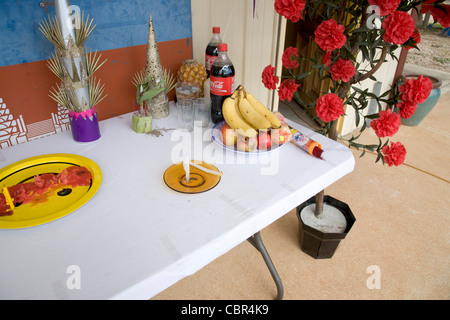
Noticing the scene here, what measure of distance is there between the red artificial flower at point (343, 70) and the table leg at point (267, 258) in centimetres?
66

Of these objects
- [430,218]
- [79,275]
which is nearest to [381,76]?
[430,218]

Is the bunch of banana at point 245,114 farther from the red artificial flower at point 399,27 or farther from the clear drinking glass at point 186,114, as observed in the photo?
the red artificial flower at point 399,27

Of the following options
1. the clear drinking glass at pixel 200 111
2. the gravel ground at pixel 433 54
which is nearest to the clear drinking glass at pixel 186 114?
the clear drinking glass at pixel 200 111

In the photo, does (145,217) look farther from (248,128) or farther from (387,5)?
(387,5)

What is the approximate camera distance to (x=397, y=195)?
2.19 m

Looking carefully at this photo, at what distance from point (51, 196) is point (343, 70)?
40.6 inches

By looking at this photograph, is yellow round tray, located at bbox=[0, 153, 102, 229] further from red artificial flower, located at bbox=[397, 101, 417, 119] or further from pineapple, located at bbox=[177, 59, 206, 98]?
red artificial flower, located at bbox=[397, 101, 417, 119]

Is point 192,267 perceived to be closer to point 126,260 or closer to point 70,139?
point 126,260

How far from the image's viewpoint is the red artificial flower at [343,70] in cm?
115

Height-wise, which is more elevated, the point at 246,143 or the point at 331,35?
the point at 331,35

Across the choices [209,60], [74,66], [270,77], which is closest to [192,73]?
[209,60]

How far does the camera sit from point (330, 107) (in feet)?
3.67

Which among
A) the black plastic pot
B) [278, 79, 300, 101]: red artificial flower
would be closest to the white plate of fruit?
[278, 79, 300, 101]: red artificial flower

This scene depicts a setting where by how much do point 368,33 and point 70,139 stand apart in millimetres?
1146
